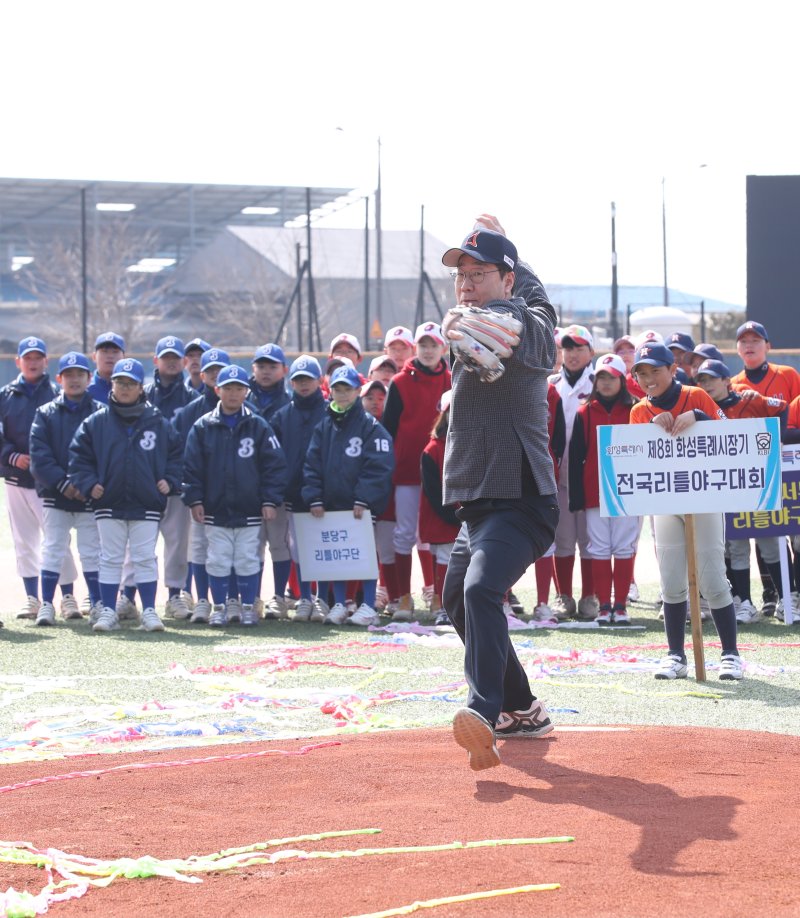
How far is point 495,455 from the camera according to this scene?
5.63 m

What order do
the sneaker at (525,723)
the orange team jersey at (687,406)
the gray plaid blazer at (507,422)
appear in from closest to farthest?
the gray plaid blazer at (507,422) < the sneaker at (525,723) < the orange team jersey at (687,406)

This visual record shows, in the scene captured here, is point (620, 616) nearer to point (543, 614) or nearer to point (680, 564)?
point (543, 614)

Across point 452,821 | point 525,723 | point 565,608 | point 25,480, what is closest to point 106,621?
point 25,480

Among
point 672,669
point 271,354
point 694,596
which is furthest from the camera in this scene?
point 271,354

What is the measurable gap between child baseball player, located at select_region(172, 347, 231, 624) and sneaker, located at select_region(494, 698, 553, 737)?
211 inches

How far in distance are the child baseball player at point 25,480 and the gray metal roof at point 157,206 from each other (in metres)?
57.5

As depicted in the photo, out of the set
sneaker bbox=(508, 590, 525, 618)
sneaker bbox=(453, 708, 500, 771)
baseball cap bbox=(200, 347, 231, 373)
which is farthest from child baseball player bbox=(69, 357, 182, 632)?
sneaker bbox=(453, 708, 500, 771)

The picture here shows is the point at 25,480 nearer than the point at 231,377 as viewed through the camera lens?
No

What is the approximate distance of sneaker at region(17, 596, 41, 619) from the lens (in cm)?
1142

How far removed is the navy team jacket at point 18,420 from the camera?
1173 cm

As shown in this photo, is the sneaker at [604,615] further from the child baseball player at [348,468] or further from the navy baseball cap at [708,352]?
the navy baseball cap at [708,352]

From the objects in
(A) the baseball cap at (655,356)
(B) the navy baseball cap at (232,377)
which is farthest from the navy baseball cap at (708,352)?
(B) the navy baseball cap at (232,377)

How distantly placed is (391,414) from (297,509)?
1.18 meters

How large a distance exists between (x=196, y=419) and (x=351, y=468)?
5.13 ft
